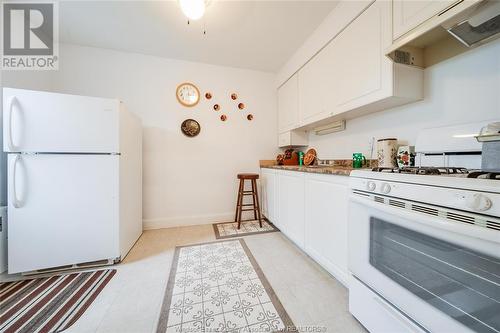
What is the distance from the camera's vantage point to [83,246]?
65.9 inches

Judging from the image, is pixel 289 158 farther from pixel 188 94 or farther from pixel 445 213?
pixel 445 213

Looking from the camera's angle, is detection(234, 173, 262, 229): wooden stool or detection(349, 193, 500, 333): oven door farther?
detection(234, 173, 262, 229): wooden stool

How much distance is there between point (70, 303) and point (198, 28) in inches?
108

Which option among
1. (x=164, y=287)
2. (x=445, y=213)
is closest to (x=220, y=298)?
(x=164, y=287)

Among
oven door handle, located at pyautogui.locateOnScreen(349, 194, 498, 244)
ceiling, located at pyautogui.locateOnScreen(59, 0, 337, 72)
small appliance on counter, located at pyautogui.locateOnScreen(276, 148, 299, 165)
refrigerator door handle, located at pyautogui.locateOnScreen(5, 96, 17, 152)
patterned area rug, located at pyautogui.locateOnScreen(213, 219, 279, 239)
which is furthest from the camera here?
small appliance on counter, located at pyautogui.locateOnScreen(276, 148, 299, 165)

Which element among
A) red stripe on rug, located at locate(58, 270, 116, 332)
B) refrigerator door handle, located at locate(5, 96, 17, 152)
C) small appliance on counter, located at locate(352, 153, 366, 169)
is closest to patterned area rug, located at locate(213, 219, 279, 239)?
red stripe on rug, located at locate(58, 270, 116, 332)

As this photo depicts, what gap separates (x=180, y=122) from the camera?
2.77 metres

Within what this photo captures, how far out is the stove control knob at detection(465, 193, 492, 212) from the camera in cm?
56

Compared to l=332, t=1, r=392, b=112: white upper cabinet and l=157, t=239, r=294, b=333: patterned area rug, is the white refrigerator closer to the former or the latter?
l=157, t=239, r=294, b=333: patterned area rug

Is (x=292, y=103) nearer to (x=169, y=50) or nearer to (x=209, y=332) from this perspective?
(x=169, y=50)

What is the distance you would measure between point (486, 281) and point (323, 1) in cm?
221

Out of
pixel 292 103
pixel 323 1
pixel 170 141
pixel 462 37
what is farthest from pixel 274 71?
pixel 462 37

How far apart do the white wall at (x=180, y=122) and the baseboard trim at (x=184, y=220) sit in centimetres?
1

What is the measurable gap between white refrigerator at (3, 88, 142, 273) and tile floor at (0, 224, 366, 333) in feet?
1.16
